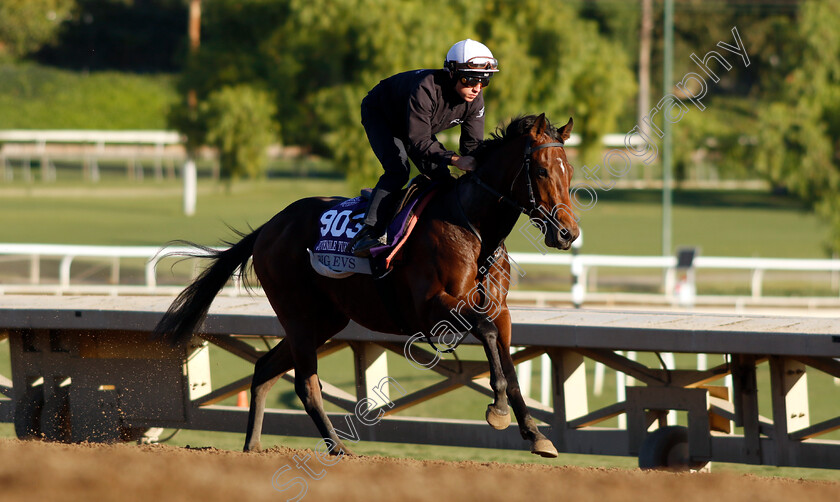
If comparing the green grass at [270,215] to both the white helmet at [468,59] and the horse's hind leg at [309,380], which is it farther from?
the white helmet at [468,59]

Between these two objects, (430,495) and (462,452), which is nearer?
(430,495)

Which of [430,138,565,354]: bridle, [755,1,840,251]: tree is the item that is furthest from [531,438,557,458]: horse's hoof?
[755,1,840,251]: tree

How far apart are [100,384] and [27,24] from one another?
51.3 m

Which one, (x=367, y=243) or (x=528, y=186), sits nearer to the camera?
(x=528, y=186)

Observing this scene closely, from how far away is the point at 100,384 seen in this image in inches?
267

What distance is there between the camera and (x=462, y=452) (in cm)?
802

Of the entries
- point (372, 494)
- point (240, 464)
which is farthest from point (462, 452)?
point (372, 494)

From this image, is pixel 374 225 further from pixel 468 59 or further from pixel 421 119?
pixel 468 59

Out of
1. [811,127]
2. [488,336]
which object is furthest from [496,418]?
[811,127]

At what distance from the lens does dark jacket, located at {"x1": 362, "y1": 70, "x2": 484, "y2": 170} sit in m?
4.90

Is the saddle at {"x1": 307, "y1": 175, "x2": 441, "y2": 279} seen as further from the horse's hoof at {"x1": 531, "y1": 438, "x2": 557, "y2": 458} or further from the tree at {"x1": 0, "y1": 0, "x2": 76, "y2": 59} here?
the tree at {"x1": 0, "y1": 0, "x2": 76, "y2": 59}

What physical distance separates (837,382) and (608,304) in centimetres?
393

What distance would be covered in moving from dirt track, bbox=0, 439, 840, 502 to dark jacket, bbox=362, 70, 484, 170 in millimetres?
1406

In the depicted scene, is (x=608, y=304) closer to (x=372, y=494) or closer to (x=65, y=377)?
(x=65, y=377)
